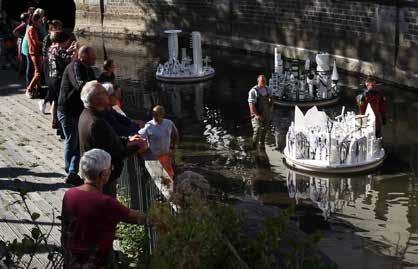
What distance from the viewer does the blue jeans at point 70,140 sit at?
9344 mm

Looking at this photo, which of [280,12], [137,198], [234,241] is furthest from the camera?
[280,12]

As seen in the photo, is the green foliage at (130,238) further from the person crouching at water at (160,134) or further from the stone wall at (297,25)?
the stone wall at (297,25)

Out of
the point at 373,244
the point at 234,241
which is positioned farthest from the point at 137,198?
the point at 373,244

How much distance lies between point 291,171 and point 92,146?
282 inches

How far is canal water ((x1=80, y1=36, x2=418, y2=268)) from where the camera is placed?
1116 centimetres

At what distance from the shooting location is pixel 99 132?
711cm

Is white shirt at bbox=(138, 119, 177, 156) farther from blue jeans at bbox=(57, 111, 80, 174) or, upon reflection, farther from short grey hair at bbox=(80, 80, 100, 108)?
short grey hair at bbox=(80, 80, 100, 108)

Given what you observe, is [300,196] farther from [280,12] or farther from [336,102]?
[280,12]

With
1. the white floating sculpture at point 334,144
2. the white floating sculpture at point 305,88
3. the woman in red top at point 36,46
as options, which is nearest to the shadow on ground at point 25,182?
the woman in red top at point 36,46

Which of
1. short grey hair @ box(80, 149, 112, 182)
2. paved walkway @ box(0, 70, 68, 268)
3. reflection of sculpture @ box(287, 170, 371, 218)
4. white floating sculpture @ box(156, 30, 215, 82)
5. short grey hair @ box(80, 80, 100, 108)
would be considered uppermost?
short grey hair @ box(80, 80, 100, 108)

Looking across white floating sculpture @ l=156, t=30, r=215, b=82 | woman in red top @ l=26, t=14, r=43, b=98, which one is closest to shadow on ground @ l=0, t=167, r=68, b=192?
woman in red top @ l=26, t=14, r=43, b=98

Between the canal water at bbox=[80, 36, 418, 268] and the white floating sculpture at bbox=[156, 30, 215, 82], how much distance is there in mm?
276

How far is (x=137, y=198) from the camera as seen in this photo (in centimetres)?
777

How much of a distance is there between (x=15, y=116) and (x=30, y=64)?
184cm
